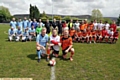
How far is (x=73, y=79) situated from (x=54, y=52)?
3.04 m

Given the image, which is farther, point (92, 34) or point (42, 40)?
point (92, 34)

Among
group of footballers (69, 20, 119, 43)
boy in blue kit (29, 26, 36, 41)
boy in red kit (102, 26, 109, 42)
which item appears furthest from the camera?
boy in blue kit (29, 26, 36, 41)

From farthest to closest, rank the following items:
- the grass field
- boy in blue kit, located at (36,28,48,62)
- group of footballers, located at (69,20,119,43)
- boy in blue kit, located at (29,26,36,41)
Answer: boy in blue kit, located at (29,26,36,41) < group of footballers, located at (69,20,119,43) < boy in blue kit, located at (36,28,48,62) < the grass field

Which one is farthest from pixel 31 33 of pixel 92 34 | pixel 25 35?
pixel 92 34

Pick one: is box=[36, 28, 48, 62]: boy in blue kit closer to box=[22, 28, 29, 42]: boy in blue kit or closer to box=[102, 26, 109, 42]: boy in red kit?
box=[22, 28, 29, 42]: boy in blue kit

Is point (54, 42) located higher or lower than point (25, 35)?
higher

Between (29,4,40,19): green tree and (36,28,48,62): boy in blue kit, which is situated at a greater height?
(29,4,40,19): green tree

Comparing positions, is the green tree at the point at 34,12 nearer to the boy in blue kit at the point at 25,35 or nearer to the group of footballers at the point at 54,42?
the boy in blue kit at the point at 25,35

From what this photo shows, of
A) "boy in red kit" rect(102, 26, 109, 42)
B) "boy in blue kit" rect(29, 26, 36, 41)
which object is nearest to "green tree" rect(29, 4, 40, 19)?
"boy in blue kit" rect(29, 26, 36, 41)

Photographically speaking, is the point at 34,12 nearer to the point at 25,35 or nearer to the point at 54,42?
the point at 25,35

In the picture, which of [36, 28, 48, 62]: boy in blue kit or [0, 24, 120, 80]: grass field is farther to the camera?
[36, 28, 48, 62]: boy in blue kit

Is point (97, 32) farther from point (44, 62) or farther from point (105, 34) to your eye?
point (44, 62)

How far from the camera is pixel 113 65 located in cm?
769

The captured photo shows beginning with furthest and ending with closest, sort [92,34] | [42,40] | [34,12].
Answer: [34,12] → [92,34] → [42,40]
